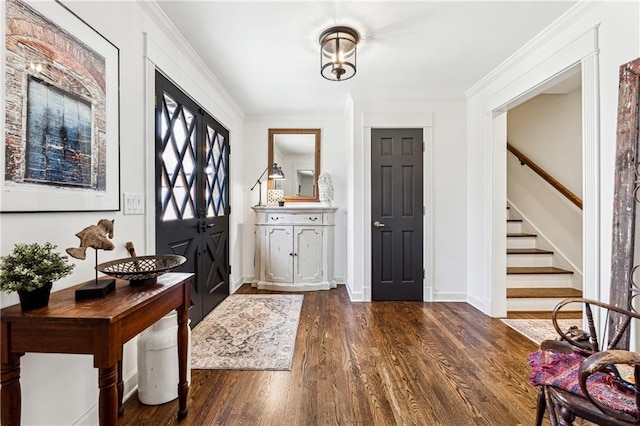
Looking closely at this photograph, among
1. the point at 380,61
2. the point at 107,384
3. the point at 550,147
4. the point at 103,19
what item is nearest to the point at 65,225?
the point at 107,384

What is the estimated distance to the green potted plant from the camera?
3.21 feet

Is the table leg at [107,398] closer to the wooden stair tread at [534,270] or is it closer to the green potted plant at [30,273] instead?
the green potted plant at [30,273]

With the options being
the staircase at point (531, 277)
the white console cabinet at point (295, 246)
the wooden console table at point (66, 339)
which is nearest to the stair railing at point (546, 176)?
the staircase at point (531, 277)

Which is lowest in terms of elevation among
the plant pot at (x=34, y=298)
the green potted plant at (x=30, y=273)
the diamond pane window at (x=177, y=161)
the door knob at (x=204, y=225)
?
the plant pot at (x=34, y=298)

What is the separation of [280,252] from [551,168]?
3.80 metres

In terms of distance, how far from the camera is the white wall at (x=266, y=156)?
4414 mm

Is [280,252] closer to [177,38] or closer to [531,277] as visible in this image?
[177,38]

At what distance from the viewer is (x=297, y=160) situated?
448 cm

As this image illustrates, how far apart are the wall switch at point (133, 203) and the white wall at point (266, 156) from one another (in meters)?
2.51

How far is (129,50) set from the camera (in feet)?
5.85

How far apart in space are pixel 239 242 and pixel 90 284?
3.04m

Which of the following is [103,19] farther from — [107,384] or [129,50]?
[107,384]

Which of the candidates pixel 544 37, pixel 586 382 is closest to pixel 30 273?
pixel 586 382

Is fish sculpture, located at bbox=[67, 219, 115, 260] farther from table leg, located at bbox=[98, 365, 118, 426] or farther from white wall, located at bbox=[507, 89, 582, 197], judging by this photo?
white wall, located at bbox=[507, 89, 582, 197]
